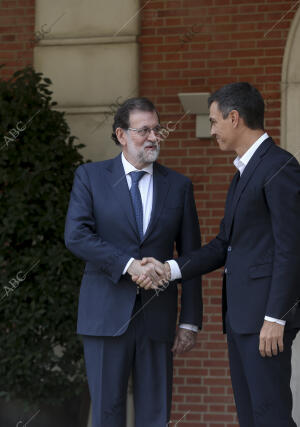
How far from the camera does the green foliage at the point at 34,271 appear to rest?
480 cm

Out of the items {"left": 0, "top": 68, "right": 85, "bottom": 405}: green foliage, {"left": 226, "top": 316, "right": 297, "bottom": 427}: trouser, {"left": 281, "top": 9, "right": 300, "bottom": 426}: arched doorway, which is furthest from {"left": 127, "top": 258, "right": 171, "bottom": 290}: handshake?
{"left": 281, "top": 9, "right": 300, "bottom": 426}: arched doorway

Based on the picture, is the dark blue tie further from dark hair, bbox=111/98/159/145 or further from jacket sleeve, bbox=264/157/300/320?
jacket sleeve, bbox=264/157/300/320

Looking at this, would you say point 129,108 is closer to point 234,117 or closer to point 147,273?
point 234,117

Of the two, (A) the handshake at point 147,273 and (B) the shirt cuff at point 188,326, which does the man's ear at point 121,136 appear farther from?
(B) the shirt cuff at point 188,326

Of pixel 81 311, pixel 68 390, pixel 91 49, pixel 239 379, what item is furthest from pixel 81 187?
pixel 91 49

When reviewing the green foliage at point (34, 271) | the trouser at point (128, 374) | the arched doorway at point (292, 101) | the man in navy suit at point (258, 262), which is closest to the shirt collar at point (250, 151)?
the man in navy suit at point (258, 262)

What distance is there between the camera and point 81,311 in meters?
3.70

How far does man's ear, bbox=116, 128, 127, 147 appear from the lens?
3.84 m

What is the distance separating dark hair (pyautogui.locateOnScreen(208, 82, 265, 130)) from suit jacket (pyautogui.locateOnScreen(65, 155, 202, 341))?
0.58 m

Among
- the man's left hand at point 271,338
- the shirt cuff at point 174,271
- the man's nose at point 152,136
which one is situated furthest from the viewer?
the man's nose at point 152,136

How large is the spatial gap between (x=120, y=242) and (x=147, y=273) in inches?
10.0

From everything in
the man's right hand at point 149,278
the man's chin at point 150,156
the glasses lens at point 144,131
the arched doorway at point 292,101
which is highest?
the arched doorway at point 292,101

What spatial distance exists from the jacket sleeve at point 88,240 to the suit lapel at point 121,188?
0.12m

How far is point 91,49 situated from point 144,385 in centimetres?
331
